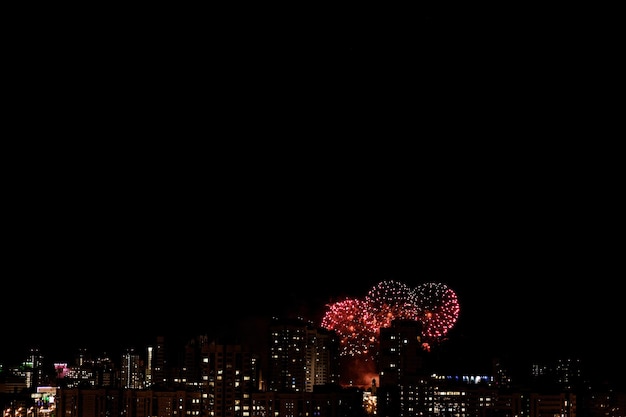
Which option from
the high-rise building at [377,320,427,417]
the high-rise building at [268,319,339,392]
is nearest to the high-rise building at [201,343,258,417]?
the high-rise building at [377,320,427,417]

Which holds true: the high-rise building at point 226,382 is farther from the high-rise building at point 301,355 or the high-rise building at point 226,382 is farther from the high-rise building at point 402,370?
the high-rise building at point 301,355

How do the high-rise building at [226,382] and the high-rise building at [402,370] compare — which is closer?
the high-rise building at [226,382]

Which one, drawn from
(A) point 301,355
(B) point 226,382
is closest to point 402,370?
(A) point 301,355

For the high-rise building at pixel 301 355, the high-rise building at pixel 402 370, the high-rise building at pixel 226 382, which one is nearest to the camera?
the high-rise building at pixel 226 382

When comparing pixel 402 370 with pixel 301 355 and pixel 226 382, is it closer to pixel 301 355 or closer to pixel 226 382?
pixel 301 355

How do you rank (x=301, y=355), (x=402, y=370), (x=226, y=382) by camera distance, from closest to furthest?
1. (x=226, y=382)
2. (x=402, y=370)
3. (x=301, y=355)

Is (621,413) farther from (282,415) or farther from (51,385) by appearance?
(51,385)

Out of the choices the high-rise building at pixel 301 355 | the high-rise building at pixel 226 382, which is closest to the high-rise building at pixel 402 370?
the high-rise building at pixel 301 355

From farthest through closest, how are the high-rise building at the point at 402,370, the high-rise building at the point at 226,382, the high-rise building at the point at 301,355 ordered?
1. the high-rise building at the point at 301,355
2. the high-rise building at the point at 402,370
3. the high-rise building at the point at 226,382

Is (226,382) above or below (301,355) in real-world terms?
below

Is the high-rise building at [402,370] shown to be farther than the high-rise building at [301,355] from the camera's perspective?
No

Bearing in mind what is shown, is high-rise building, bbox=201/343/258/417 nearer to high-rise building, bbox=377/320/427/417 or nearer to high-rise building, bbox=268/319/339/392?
high-rise building, bbox=377/320/427/417

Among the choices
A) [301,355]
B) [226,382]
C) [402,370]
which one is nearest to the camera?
[226,382]
